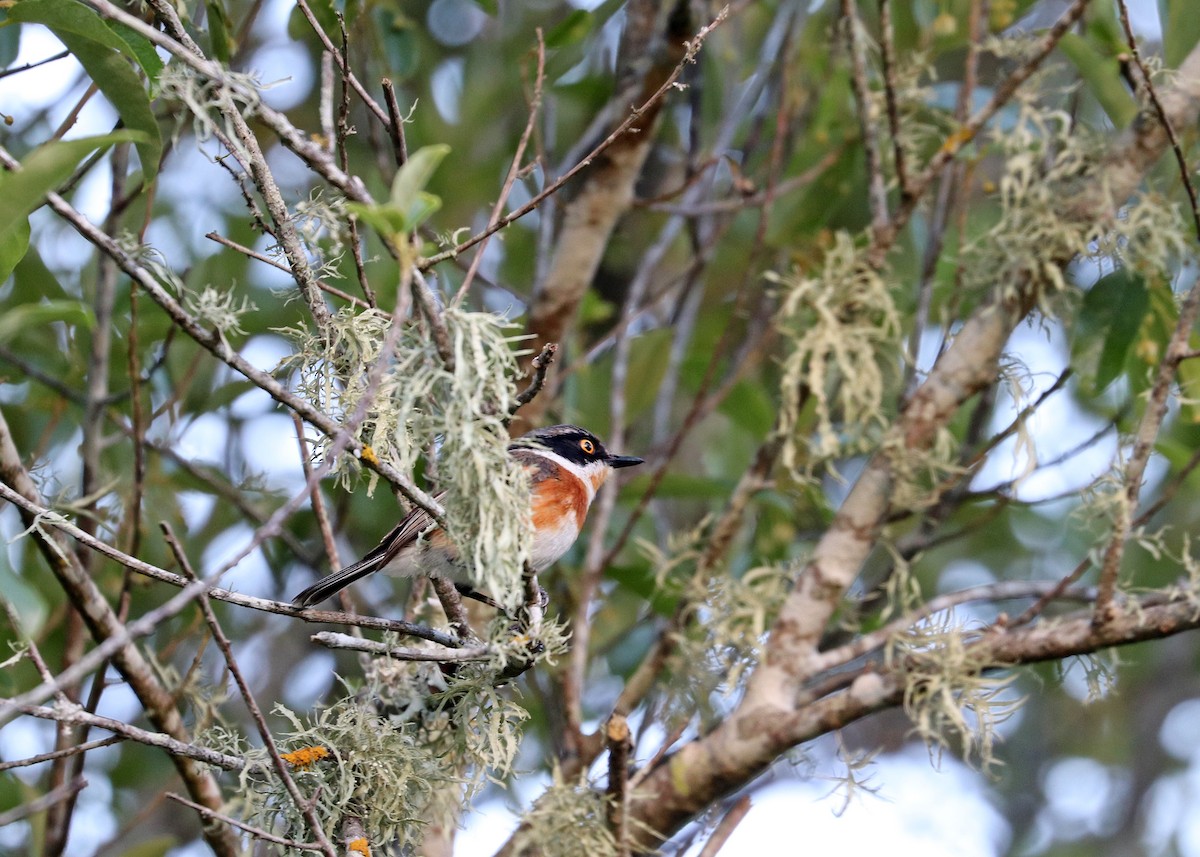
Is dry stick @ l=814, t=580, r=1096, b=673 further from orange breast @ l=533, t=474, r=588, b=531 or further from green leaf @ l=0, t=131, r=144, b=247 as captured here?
green leaf @ l=0, t=131, r=144, b=247

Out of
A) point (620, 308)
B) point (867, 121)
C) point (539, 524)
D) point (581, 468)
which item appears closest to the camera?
point (539, 524)

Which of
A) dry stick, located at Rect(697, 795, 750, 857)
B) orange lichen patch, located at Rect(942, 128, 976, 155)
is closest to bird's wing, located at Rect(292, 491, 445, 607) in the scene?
dry stick, located at Rect(697, 795, 750, 857)

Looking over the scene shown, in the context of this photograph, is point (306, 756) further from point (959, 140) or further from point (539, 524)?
point (959, 140)

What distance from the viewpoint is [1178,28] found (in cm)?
414

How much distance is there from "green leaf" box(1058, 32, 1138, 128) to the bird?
2262mm

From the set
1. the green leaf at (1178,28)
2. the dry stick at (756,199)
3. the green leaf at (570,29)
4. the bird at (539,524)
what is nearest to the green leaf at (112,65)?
the bird at (539,524)

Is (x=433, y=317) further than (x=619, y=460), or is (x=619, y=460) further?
(x=619, y=460)

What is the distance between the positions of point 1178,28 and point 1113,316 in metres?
1.04

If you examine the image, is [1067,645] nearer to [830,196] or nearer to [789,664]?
[789,664]

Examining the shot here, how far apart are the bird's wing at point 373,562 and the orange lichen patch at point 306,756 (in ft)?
1.31

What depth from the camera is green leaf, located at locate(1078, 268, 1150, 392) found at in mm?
4129

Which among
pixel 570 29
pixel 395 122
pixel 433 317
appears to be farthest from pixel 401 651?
pixel 570 29

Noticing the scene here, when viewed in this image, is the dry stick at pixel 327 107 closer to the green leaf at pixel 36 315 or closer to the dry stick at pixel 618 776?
the green leaf at pixel 36 315

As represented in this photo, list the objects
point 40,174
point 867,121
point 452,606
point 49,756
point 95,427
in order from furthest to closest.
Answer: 1. point 867,121
2. point 95,427
3. point 452,606
4. point 49,756
5. point 40,174
